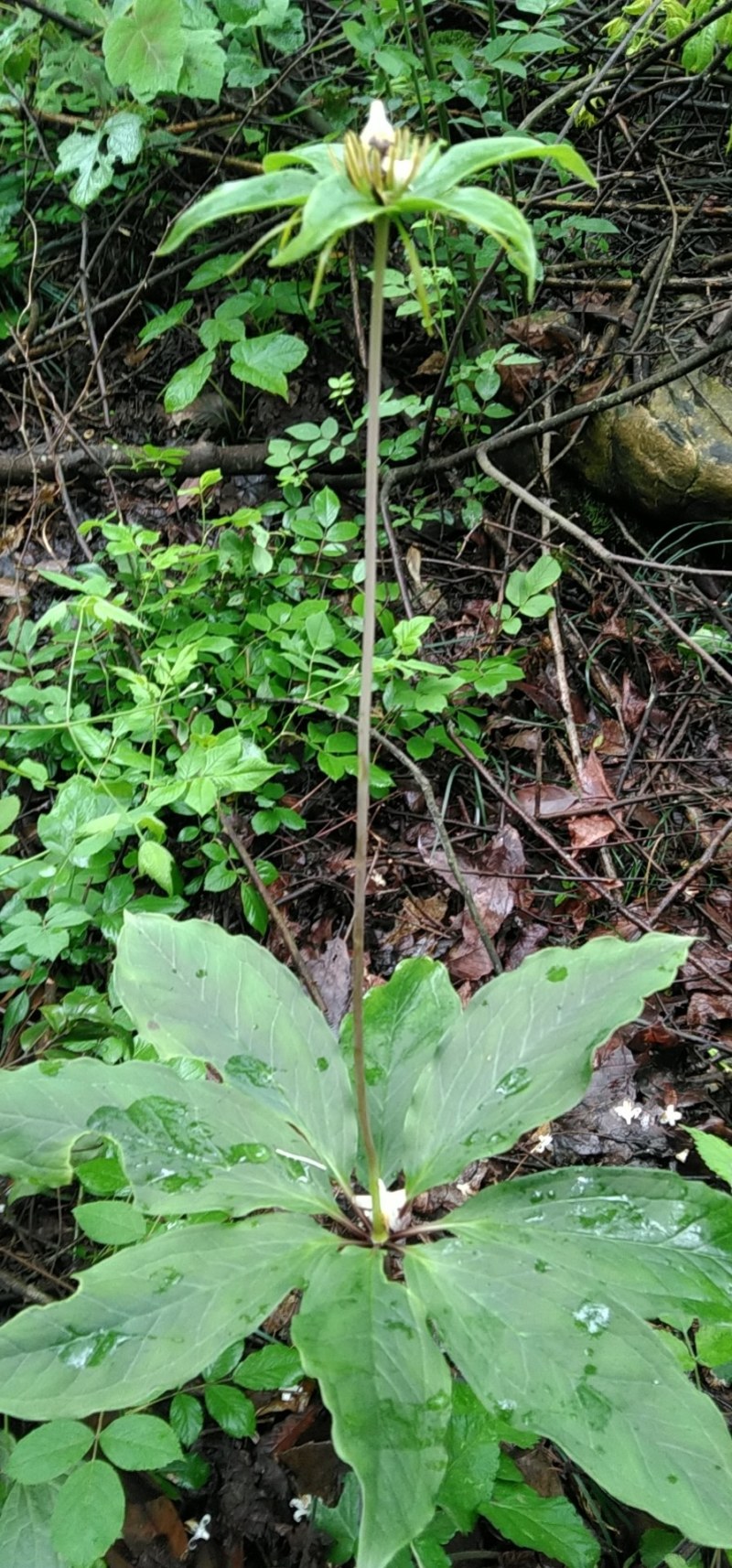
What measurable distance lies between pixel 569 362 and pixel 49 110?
213 cm

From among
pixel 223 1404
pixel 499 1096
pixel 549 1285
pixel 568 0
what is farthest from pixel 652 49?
pixel 223 1404

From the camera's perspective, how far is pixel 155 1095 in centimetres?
127

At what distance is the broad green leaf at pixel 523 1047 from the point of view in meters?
1.22

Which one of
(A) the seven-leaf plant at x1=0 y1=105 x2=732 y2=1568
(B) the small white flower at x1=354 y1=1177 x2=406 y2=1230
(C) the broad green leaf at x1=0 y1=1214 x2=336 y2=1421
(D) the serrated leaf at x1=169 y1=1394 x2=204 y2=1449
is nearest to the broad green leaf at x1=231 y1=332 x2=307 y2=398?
(A) the seven-leaf plant at x1=0 y1=105 x2=732 y2=1568

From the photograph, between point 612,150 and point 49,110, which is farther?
point 612,150

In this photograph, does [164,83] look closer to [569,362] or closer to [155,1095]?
[569,362]

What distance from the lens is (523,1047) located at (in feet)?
4.22

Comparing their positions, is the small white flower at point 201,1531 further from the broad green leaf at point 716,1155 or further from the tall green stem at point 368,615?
the broad green leaf at point 716,1155

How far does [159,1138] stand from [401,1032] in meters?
0.39

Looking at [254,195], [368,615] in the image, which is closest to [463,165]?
[254,195]

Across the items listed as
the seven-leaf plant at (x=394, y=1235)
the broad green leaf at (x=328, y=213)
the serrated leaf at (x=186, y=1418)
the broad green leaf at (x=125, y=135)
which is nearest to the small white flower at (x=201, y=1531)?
the serrated leaf at (x=186, y=1418)

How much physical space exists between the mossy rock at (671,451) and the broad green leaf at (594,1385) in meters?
2.66

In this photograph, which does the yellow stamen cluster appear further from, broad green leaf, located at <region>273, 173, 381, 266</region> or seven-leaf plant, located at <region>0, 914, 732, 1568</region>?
seven-leaf plant, located at <region>0, 914, 732, 1568</region>

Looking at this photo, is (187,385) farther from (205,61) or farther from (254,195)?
(254,195)
